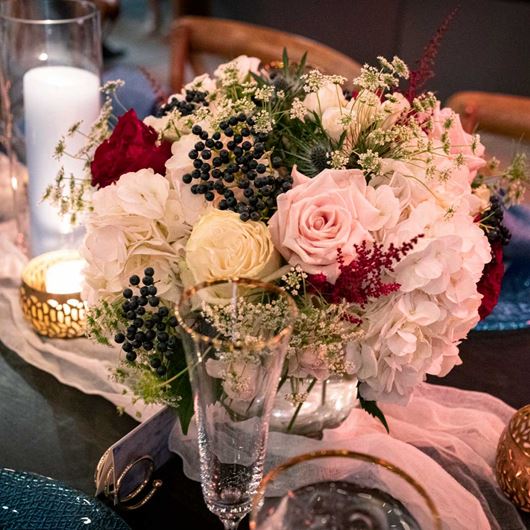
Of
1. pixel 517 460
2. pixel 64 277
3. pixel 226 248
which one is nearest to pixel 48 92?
pixel 64 277

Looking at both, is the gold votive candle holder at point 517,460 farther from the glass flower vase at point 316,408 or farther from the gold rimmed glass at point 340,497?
the gold rimmed glass at point 340,497

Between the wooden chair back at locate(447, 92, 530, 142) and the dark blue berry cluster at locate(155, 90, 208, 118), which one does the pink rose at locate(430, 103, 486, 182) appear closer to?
the dark blue berry cluster at locate(155, 90, 208, 118)

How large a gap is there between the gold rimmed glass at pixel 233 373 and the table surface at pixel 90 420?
15 cm

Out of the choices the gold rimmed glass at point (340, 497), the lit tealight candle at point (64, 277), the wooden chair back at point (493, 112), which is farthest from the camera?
the wooden chair back at point (493, 112)

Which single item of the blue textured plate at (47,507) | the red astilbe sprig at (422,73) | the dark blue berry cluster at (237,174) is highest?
the red astilbe sprig at (422,73)

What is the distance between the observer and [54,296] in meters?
1.17

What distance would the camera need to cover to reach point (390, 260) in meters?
0.77

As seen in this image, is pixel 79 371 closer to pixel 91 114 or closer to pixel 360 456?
pixel 91 114

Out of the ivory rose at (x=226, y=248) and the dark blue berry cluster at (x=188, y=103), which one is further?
the dark blue berry cluster at (x=188, y=103)

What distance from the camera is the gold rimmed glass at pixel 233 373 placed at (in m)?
0.72

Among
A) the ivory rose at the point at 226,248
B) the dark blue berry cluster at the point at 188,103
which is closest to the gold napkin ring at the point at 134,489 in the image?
the ivory rose at the point at 226,248

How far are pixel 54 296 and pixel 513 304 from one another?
70 cm

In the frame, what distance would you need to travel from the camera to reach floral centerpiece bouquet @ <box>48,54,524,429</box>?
79 centimetres

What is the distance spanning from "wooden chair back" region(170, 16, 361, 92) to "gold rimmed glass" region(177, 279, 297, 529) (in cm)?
131
